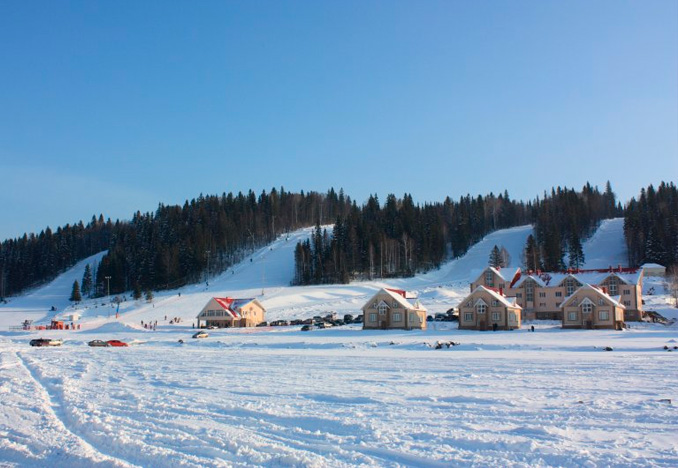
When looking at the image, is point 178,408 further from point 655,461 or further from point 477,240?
point 477,240

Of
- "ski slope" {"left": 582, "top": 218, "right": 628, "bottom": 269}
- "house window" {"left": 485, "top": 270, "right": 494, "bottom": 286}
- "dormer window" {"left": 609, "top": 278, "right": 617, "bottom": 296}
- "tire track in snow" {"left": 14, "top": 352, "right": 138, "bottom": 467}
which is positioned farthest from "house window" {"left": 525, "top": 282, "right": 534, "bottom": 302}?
"tire track in snow" {"left": 14, "top": 352, "right": 138, "bottom": 467}

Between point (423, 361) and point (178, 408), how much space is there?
45.3ft

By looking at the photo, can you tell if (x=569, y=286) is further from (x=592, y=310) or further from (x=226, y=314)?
(x=226, y=314)

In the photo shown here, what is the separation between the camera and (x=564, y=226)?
117875 mm

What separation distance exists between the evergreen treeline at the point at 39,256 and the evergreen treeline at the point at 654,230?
427 ft

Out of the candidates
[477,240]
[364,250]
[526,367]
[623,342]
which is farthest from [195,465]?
[477,240]

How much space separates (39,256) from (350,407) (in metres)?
149

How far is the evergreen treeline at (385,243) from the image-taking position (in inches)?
4134

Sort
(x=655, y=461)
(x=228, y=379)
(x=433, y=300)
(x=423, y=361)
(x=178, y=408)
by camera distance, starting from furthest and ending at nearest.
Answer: (x=433, y=300) < (x=423, y=361) < (x=228, y=379) < (x=178, y=408) < (x=655, y=461)

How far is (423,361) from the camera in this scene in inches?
1035

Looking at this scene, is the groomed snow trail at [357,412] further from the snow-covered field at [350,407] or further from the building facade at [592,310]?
the building facade at [592,310]

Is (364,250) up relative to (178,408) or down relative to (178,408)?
up

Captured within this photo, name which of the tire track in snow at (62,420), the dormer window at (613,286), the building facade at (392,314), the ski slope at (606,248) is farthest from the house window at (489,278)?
the tire track in snow at (62,420)

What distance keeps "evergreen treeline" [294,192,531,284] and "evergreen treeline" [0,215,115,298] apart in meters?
70.0
